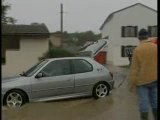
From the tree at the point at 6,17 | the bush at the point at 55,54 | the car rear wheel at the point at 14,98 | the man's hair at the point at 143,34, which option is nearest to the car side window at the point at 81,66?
the car rear wheel at the point at 14,98

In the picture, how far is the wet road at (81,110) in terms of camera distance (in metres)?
11.1

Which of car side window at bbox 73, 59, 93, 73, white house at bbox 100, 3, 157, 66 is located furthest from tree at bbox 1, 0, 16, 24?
car side window at bbox 73, 59, 93, 73

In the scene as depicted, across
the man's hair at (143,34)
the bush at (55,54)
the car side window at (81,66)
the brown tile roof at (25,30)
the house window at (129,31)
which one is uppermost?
the house window at (129,31)

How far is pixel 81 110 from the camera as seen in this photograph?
12016 mm

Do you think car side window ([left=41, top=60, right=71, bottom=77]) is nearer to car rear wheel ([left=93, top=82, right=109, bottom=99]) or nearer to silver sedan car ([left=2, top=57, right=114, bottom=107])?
silver sedan car ([left=2, top=57, right=114, bottom=107])

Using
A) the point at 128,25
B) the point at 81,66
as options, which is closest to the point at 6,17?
the point at 128,25

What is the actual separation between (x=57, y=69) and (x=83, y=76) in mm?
800

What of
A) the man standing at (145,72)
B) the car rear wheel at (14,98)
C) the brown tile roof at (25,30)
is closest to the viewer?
the man standing at (145,72)

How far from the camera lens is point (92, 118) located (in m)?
10.8

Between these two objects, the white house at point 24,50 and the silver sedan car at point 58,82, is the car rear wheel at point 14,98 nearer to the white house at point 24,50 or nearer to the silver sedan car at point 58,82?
the silver sedan car at point 58,82

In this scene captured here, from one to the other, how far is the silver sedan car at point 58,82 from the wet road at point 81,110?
0.98ft

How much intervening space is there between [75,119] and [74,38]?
89.5 metres

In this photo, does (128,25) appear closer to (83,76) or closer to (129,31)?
(129,31)

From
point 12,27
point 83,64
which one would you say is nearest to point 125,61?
point 12,27
